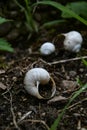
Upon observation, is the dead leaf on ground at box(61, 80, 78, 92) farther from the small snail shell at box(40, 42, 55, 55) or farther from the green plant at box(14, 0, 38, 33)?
the green plant at box(14, 0, 38, 33)

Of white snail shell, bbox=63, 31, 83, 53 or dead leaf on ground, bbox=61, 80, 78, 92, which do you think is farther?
white snail shell, bbox=63, 31, 83, 53

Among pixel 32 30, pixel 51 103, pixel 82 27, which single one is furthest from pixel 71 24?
pixel 51 103

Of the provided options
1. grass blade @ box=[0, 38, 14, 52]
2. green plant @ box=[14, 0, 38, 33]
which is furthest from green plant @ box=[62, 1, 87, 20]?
grass blade @ box=[0, 38, 14, 52]

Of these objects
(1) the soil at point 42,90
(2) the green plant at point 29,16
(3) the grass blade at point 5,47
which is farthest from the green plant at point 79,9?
(3) the grass blade at point 5,47

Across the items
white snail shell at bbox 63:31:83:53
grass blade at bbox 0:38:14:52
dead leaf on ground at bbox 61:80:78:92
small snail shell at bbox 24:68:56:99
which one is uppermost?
grass blade at bbox 0:38:14:52

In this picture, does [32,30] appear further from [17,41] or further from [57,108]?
[57,108]

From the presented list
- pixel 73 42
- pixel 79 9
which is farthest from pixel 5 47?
pixel 79 9
